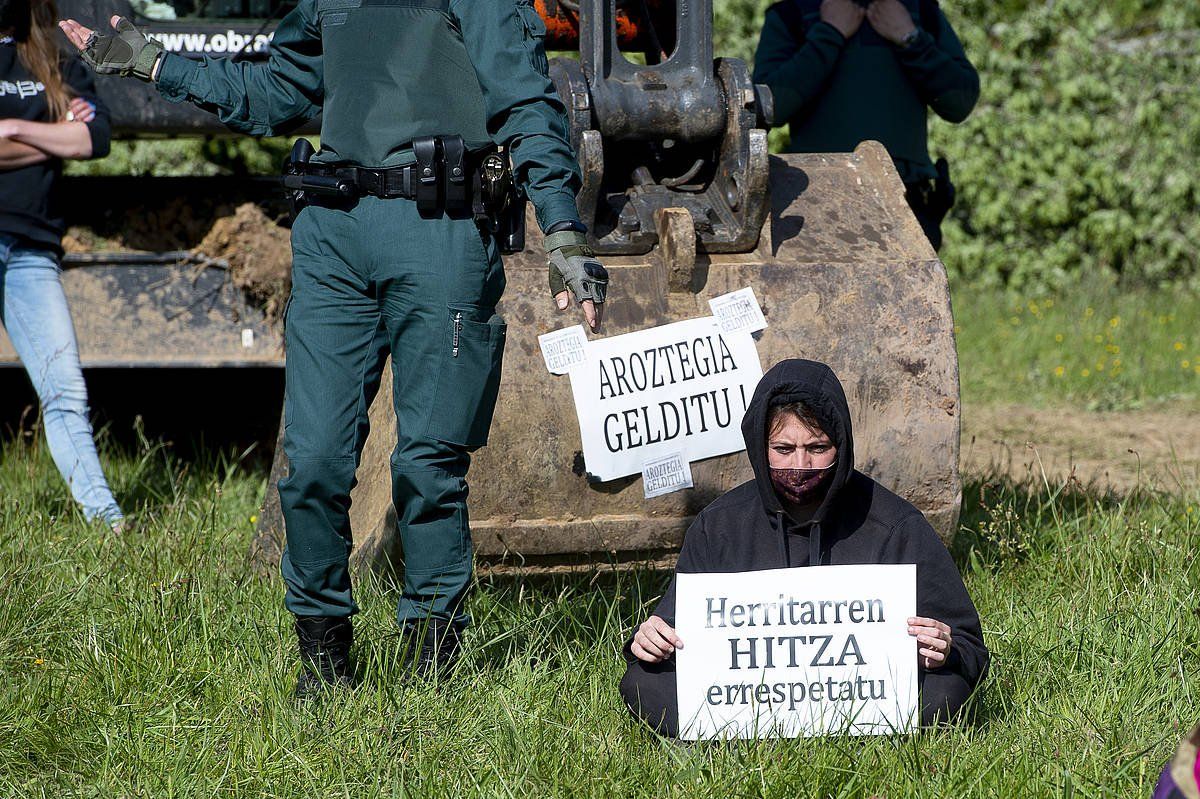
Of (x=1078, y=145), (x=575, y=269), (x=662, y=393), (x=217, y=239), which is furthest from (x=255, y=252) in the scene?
(x=1078, y=145)

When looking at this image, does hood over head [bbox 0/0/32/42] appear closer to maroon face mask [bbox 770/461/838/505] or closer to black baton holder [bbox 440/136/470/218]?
black baton holder [bbox 440/136/470/218]

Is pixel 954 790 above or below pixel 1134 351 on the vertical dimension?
above

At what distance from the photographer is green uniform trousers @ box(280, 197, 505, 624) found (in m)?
2.91

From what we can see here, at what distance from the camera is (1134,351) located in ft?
24.7

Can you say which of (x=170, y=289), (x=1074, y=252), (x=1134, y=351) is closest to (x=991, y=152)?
(x=1074, y=252)

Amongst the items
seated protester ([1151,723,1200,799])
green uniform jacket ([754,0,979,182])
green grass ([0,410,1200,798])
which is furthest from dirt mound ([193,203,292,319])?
seated protester ([1151,723,1200,799])

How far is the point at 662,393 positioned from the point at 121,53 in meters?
1.40

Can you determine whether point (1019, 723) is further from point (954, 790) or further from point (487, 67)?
point (487, 67)

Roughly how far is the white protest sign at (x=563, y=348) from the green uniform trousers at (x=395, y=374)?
0.42m

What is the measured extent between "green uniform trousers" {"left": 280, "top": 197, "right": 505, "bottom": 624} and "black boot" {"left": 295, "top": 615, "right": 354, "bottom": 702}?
0.11 feet

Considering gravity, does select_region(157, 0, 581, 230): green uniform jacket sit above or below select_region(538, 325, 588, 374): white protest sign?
above

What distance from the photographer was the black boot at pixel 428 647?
3.04m

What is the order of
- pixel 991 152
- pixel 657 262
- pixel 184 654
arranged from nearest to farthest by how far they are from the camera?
pixel 184 654 → pixel 657 262 → pixel 991 152

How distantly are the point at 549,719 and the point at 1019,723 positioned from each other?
3.07ft
